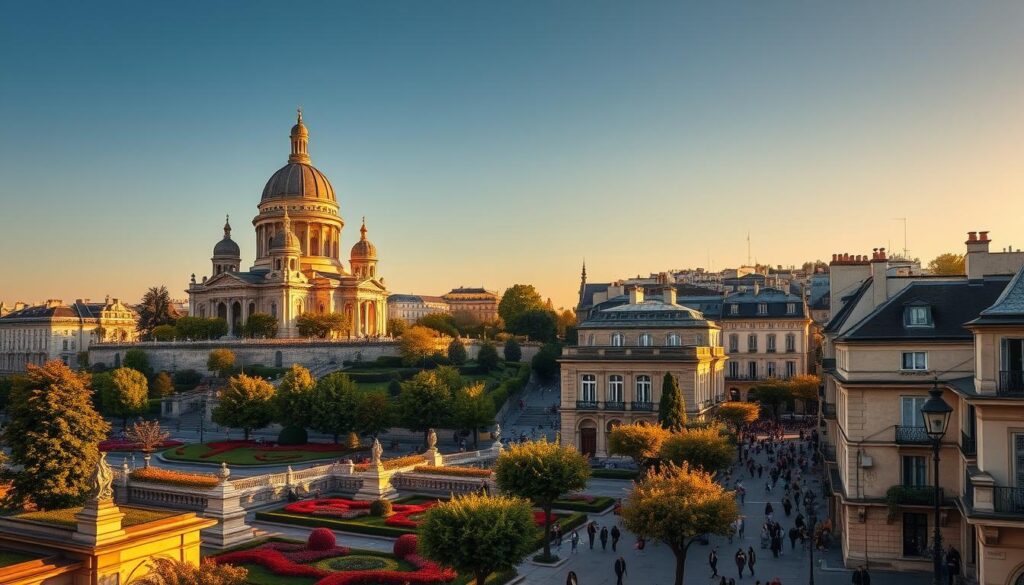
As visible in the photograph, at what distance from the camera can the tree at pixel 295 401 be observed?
6912cm

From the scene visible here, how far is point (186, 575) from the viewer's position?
20.8m

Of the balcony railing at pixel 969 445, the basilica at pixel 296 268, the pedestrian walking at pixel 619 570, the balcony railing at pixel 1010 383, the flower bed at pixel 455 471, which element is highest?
the basilica at pixel 296 268

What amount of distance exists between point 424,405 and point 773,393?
31.2m

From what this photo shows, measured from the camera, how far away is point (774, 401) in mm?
78750

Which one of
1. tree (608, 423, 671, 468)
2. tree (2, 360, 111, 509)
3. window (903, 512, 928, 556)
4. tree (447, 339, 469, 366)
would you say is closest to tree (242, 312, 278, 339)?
tree (447, 339, 469, 366)

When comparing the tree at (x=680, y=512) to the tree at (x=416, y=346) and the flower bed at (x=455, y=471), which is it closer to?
the flower bed at (x=455, y=471)

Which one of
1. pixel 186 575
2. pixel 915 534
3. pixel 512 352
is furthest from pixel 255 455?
pixel 512 352

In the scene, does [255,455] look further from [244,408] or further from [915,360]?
[915,360]

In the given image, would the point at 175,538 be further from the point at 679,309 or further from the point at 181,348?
the point at 181,348

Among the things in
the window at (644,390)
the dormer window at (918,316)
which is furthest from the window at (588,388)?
the dormer window at (918,316)

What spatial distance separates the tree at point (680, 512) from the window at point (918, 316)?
8.66 m

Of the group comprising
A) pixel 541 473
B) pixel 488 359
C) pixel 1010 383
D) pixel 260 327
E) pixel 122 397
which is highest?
pixel 260 327

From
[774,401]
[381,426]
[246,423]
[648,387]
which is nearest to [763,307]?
[774,401]

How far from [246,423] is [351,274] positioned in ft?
255
